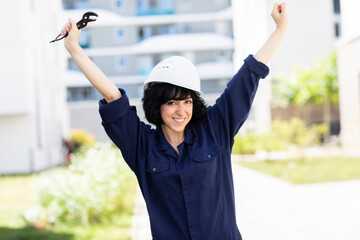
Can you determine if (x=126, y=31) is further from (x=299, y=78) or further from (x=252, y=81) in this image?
(x=252, y=81)

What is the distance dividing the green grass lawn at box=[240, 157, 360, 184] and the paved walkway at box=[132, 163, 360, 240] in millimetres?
631

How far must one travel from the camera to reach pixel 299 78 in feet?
74.8

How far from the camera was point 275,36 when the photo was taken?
1.90 metres

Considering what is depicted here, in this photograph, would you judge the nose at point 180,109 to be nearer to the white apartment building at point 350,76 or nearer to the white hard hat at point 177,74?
the white hard hat at point 177,74

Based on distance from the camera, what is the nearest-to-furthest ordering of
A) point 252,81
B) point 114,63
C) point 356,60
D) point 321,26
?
point 252,81 < point 356,60 < point 321,26 < point 114,63

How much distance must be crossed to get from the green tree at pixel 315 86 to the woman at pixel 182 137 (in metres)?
20.4

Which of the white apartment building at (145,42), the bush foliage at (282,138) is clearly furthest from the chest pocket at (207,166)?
the white apartment building at (145,42)

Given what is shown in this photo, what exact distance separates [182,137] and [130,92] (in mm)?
29236

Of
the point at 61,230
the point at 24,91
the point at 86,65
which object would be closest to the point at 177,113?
the point at 86,65

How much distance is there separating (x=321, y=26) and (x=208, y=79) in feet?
28.7

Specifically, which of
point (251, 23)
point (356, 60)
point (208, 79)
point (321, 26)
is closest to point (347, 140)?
point (356, 60)

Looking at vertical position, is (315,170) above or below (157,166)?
below

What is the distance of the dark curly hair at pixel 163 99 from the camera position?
1.79m

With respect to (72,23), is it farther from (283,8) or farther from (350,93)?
(350,93)
